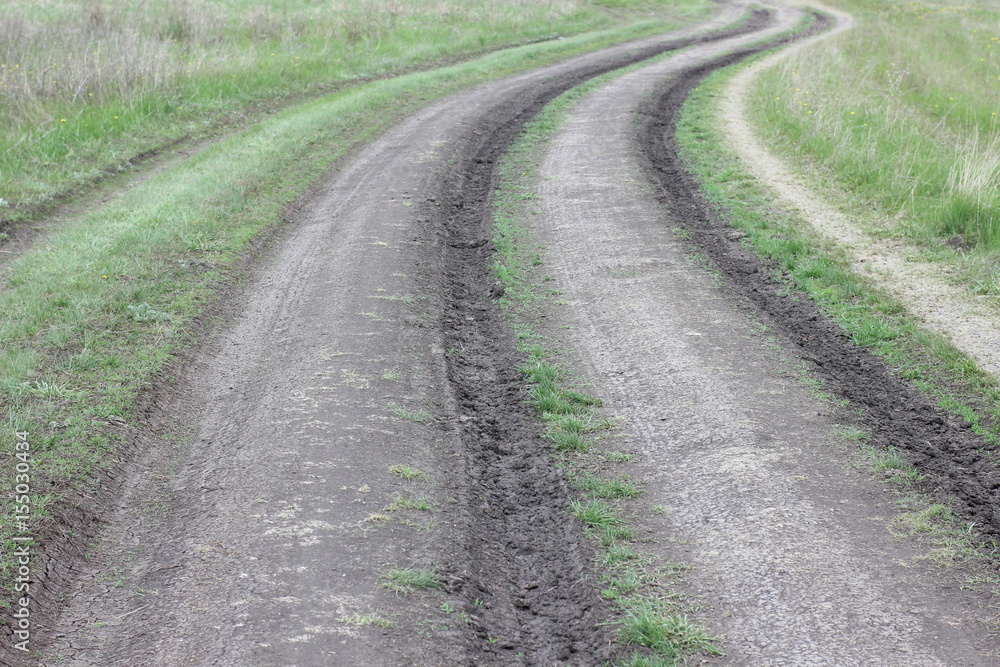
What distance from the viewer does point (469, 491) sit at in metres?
4.38

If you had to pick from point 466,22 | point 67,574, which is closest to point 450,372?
point 67,574

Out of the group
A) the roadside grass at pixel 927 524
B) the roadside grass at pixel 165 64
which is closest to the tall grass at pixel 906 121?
the roadside grass at pixel 927 524

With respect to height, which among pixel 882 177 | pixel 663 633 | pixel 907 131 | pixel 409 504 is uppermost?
pixel 907 131

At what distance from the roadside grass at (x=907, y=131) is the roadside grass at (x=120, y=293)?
19.7 ft

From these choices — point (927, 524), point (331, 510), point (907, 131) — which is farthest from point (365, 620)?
point (907, 131)

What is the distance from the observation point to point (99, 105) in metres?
12.0

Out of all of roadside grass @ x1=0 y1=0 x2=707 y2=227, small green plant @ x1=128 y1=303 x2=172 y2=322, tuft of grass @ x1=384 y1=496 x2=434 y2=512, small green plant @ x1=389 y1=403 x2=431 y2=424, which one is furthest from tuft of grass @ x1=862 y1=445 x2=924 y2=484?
roadside grass @ x1=0 y1=0 x2=707 y2=227

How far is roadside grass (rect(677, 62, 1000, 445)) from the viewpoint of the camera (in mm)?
5320

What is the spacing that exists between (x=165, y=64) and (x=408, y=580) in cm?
1257

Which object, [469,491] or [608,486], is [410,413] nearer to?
[469,491]

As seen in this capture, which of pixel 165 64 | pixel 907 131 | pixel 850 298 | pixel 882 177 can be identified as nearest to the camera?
pixel 850 298

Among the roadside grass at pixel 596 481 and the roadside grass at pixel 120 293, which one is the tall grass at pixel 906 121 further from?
the roadside grass at pixel 120 293

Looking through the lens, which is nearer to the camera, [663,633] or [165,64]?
[663,633]

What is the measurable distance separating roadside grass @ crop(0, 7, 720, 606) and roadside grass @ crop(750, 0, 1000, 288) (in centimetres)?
599
